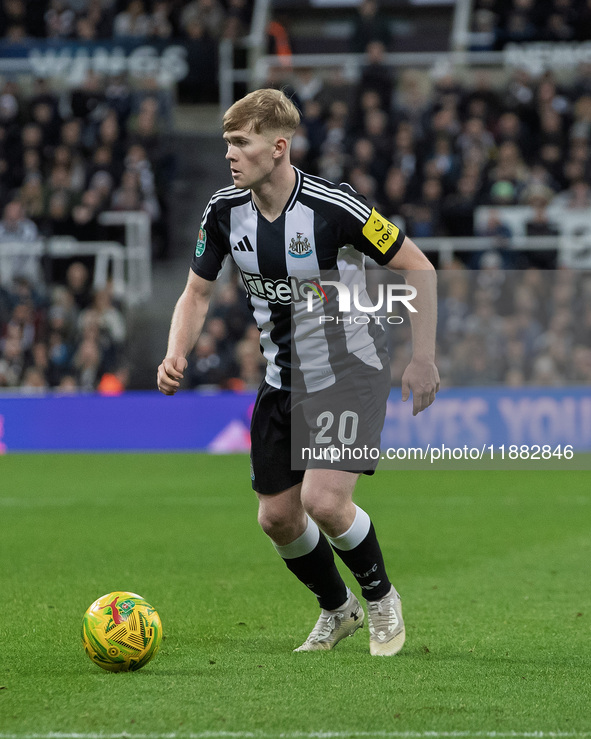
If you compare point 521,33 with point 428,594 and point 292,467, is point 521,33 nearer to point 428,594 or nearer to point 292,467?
point 428,594

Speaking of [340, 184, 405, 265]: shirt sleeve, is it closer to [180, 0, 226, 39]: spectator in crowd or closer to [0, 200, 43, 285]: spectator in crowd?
[0, 200, 43, 285]: spectator in crowd

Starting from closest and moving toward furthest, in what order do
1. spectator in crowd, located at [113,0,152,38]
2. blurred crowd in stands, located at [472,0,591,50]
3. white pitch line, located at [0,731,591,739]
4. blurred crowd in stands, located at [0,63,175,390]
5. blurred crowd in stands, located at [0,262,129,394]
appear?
white pitch line, located at [0,731,591,739]
blurred crowd in stands, located at [0,262,129,394]
blurred crowd in stands, located at [0,63,175,390]
blurred crowd in stands, located at [472,0,591,50]
spectator in crowd, located at [113,0,152,38]

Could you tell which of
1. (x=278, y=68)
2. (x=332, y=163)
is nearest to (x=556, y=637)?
(x=332, y=163)

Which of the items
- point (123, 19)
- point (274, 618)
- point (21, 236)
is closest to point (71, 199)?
point (21, 236)

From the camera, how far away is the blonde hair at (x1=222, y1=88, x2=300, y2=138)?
449 centimetres

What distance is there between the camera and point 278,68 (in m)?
18.9

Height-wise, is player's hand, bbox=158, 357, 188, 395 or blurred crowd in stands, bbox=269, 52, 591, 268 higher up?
player's hand, bbox=158, 357, 188, 395

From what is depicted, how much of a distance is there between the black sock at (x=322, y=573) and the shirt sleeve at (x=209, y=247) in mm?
1217

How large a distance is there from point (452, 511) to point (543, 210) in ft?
22.7

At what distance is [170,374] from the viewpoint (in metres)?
4.55

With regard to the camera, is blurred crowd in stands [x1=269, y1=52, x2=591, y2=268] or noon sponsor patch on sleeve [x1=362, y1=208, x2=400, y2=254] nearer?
noon sponsor patch on sleeve [x1=362, y1=208, x2=400, y2=254]

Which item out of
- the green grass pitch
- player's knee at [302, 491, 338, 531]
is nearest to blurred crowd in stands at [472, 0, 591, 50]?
the green grass pitch

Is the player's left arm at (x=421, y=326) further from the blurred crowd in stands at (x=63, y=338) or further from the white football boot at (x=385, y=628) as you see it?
the blurred crowd in stands at (x=63, y=338)

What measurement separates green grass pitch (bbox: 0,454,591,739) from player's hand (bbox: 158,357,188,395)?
3.50 feet
